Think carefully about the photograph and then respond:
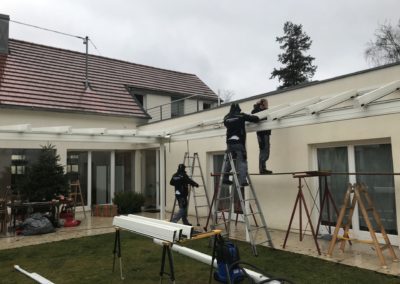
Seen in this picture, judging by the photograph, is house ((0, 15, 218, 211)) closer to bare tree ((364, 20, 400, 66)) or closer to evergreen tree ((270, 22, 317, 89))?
bare tree ((364, 20, 400, 66))

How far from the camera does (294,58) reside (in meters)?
31.0

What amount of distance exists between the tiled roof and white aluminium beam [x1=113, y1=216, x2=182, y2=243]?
825 cm

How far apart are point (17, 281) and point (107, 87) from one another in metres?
10.3

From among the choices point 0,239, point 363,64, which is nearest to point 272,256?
point 0,239

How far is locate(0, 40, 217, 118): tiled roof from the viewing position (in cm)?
1189

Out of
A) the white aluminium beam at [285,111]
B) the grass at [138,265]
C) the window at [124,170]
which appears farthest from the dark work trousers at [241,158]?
the window at [124,170]

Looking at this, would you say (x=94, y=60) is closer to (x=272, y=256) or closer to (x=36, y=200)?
(x=36, y=200)

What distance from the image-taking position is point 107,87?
14398 millimetres

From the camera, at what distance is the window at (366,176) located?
6.64m

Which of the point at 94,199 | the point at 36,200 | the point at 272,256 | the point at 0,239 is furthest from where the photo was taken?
the point at 94,199

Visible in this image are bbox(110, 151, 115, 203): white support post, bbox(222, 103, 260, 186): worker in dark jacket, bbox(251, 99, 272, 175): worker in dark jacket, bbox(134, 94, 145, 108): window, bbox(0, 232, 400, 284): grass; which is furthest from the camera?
bbox(134, 94, 145, 108): window

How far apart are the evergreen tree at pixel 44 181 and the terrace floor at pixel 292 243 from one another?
1064mm

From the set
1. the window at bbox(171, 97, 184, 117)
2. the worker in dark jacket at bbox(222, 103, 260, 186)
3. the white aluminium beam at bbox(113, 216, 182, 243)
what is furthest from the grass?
the window at bbox(171, 97, 184, 117)

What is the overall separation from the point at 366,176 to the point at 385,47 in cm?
1974
